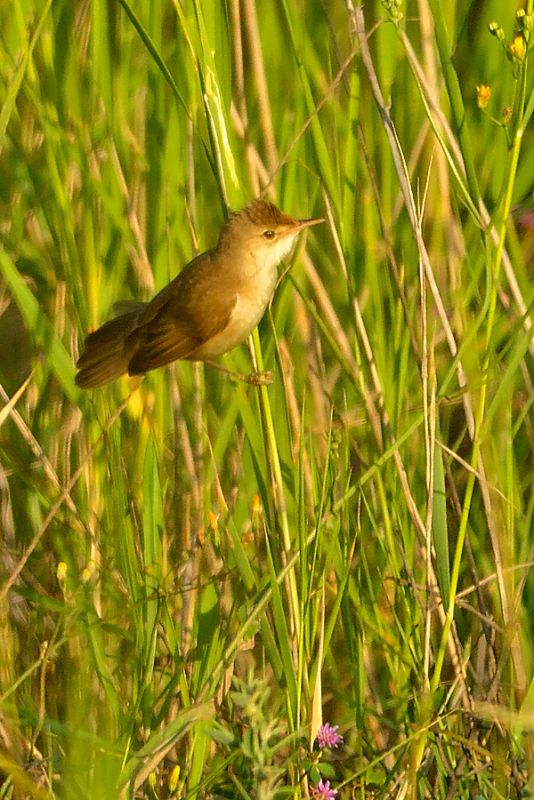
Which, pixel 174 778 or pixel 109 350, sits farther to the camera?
pixel 109 350

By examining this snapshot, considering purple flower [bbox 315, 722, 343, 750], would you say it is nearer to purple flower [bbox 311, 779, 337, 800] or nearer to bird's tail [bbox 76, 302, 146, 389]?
purple flower [bbox 311, 779, 337, 800]

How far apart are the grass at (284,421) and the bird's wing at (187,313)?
5cm

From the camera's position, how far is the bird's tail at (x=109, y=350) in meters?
2.48

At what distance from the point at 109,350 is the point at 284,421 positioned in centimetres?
53

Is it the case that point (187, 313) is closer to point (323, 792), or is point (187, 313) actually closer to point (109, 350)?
point (109, 350)

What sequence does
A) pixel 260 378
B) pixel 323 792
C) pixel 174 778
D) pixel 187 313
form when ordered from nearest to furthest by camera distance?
1. pixel 323 792
2. pixel 174 778
3. pixel 260 378
4. pixel 187 313

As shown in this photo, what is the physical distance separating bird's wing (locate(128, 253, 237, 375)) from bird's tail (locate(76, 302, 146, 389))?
0.03 m

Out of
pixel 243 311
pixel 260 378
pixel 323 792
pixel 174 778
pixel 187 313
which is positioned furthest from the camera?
pixel 187 313

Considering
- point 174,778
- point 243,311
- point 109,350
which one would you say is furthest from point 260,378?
point 174,778

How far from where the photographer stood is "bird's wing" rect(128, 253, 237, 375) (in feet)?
Result: 8.43

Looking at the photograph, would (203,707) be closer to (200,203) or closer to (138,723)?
(138,723)

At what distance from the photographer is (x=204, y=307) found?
2.63 metres

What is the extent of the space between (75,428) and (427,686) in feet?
3.64

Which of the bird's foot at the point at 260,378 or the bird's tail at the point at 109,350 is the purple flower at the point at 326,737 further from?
the bird's tail at the point at 109,350
